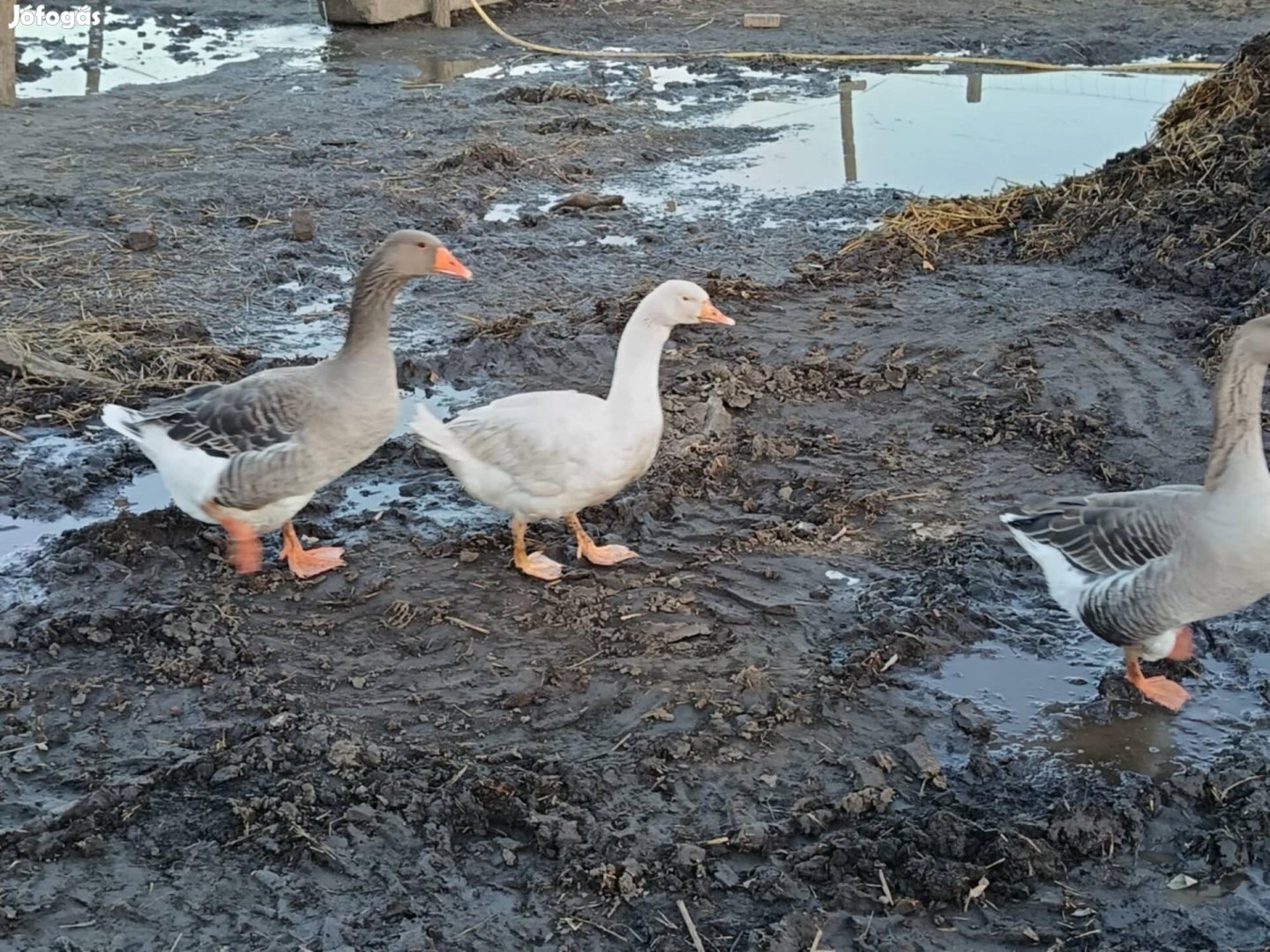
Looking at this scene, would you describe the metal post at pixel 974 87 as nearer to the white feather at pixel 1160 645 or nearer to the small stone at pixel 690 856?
the white feather at pixel 1160 645

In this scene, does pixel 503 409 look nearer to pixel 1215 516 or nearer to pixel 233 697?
pixel 233 697

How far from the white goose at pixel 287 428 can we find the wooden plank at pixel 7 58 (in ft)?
29.2

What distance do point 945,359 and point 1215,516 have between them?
3.28 meters

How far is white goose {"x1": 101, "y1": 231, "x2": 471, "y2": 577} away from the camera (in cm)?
517

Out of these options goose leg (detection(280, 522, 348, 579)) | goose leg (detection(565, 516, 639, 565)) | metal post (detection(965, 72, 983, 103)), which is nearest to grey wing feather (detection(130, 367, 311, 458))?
goose leg (detection(280, 522, 348, 579))

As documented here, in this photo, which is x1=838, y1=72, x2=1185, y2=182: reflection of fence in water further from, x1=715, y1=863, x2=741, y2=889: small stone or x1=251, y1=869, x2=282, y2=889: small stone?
x1=251, y1=869, x2=282, y2=889: small stone

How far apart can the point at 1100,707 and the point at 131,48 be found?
51.7 ft

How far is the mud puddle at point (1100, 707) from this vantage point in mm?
4410

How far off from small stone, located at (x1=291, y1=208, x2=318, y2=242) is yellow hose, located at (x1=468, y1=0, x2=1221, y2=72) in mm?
7586

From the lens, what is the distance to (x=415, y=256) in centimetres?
542

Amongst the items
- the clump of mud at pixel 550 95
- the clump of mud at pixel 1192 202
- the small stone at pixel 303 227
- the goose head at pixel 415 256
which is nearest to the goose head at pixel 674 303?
the goose head at pixel 415 256

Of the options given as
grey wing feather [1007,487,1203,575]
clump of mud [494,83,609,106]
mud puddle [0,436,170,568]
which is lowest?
mud puddle [0,436,170,568]

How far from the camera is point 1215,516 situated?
416cm

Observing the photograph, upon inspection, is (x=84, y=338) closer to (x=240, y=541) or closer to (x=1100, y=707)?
(x=240, y=541)
